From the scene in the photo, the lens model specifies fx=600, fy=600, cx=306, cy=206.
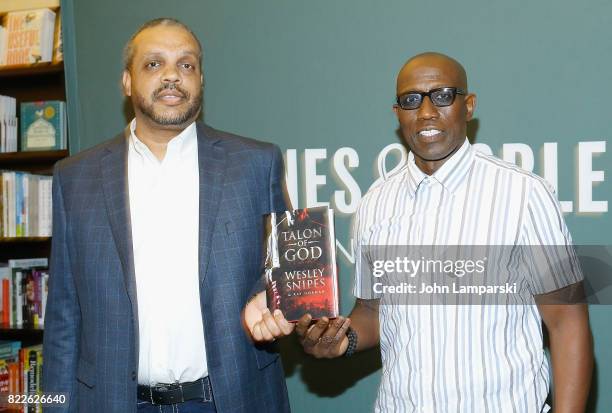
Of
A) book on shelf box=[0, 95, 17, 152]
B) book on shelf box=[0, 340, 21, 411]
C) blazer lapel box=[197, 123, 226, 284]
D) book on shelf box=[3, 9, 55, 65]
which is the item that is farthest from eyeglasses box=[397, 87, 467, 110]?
book on shelf box=[0, 340, 21, 411]

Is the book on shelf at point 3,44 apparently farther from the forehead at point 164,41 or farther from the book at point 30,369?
the forehead at point 164,41

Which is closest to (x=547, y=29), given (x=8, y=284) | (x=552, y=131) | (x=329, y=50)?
(x=552, y=131)

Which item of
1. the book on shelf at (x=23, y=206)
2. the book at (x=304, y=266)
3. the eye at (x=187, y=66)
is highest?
the eye at (x=187, y=66)

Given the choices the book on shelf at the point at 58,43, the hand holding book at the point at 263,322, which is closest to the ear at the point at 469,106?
the hand holding book at the point at 263,322

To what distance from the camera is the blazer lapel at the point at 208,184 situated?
2.03 m

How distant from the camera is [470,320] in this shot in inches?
72.8

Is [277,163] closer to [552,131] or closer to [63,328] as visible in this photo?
[63,328]

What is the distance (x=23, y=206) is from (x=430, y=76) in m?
2.61

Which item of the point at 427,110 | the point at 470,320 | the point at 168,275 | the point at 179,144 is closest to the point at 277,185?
the point at 179,144

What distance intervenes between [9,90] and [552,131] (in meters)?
3.24

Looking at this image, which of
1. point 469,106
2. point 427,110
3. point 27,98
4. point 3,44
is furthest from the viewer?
point 27,98

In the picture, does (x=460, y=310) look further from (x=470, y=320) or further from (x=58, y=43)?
(x=58, y=43)

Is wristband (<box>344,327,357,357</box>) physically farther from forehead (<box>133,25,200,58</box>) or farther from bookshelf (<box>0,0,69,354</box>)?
bookshelf (<box>0,0,69,354</box>)

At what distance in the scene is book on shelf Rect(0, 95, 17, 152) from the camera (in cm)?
361
